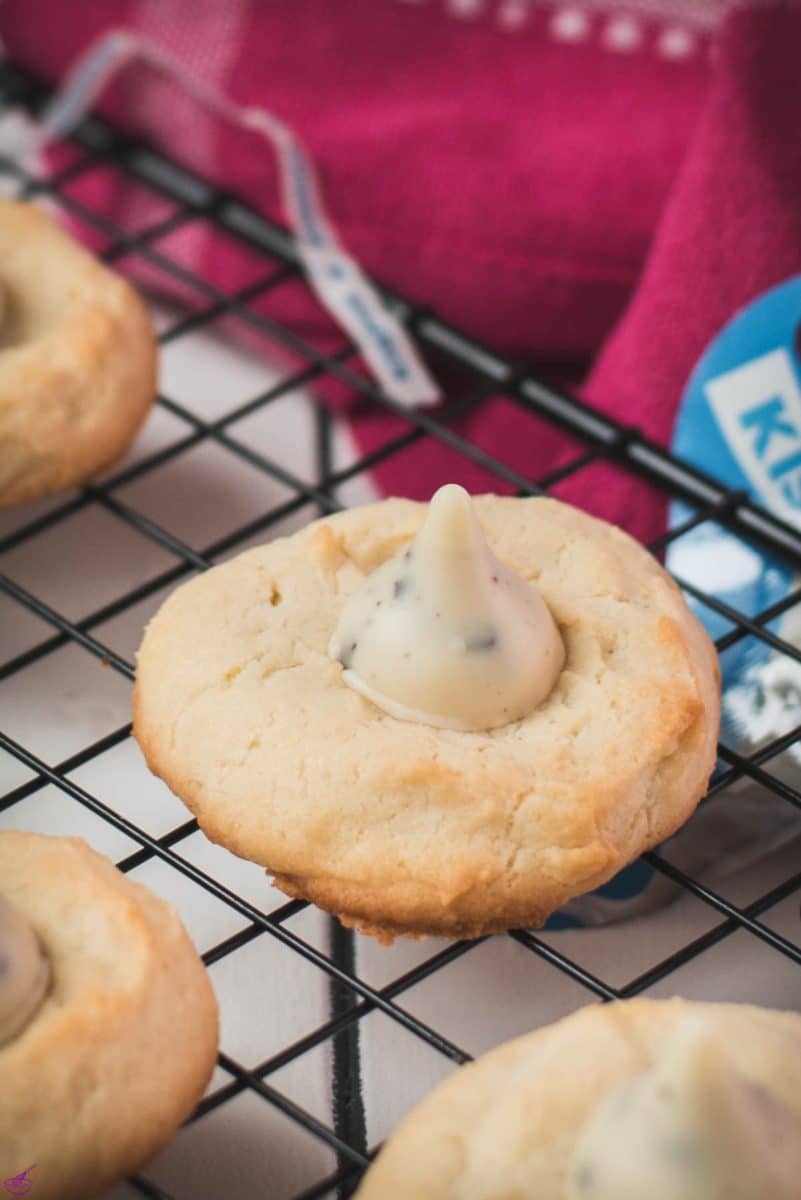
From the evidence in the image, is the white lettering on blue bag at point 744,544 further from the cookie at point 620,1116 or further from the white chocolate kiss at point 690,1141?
the white chocolate kiss at point 690,1141

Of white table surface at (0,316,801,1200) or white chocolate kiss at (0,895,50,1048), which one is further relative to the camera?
white table surface at (0,316,801,1200)

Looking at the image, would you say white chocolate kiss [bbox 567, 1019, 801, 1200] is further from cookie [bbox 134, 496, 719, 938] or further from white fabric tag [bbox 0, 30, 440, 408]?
white fabric tag [bbox 0, 30, 440, 408]

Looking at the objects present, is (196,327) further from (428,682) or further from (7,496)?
(428,682)

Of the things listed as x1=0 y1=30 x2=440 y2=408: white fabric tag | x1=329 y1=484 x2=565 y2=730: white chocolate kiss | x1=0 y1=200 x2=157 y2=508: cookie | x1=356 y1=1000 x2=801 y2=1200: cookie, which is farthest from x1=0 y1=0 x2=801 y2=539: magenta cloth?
x1=356 y1=1000 x2=801 y2=1200: cookie

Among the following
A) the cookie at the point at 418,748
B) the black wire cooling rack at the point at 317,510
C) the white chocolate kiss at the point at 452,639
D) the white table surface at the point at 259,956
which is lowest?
the white table surface at the point at 259,956

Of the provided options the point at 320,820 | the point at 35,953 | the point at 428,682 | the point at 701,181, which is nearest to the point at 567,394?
the point at 701,181

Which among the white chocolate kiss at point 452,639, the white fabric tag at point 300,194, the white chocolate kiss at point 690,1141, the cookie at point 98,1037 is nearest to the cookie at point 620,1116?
the white chocolate kiss at point 690,1141
